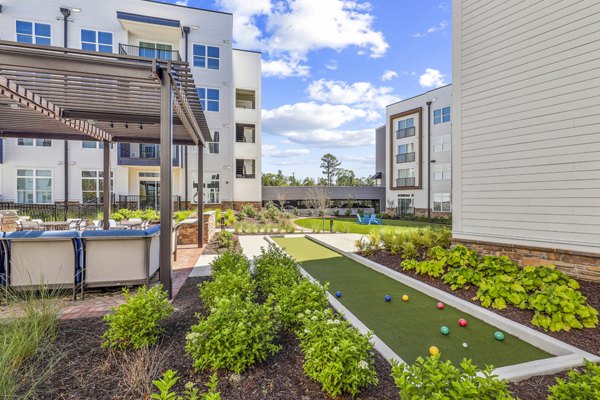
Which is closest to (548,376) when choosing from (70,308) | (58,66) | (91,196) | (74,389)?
(74,389)

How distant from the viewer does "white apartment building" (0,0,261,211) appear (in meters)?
16.8

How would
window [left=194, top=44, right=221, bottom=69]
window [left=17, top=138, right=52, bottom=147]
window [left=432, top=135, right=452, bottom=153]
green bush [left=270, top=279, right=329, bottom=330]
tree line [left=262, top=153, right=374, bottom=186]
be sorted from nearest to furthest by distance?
1. green bush [left=270, top=279, right=329, bottom=330]
2. window [left=17, top=138, right=52, bottom=147]
3. window [left=194, top=44, right=221, bottom=69]
4. window [left=432, top=135, right=452, bottom=153]
5. tree line [left=262, top=153, right=374, bottom=186]

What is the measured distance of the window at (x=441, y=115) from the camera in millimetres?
23016

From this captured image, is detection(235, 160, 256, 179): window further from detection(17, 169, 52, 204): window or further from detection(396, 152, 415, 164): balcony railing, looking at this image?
detection(396, 152, 415, 164): balcony railing

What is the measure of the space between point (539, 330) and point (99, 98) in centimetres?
817

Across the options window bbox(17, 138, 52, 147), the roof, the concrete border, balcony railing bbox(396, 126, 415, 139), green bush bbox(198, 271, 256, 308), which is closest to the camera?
the concrete border

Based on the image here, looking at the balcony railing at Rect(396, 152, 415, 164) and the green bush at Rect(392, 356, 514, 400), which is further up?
the balcony railing at Rect(396, 152, 415, 164)

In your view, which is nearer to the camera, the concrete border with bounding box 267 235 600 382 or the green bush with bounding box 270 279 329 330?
the concrete border with bounding box 267 235 600 382

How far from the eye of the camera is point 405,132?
2628 cm

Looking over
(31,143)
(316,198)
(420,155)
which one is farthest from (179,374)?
(420,155)

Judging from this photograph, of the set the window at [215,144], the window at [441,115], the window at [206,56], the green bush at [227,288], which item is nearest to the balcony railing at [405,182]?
the window at [441,115]

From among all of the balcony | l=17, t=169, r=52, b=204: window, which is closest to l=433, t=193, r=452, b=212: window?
the balcony

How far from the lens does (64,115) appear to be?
22.1 ft

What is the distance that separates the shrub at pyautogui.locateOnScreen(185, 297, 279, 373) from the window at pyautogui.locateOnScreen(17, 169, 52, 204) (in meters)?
20.1
